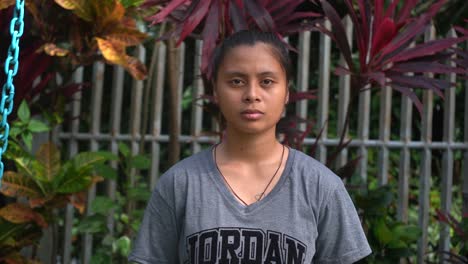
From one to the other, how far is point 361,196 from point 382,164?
28.5 inches

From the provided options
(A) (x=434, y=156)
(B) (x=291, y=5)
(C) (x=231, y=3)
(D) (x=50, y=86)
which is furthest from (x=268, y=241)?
(A) (x=434, y=156)

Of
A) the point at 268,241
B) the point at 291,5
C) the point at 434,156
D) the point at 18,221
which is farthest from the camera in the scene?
the point at 434,156

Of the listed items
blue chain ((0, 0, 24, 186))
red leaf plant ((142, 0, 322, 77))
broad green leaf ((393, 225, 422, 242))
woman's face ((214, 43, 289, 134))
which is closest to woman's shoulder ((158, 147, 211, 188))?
woman's face ((214, 43, 289, 134))

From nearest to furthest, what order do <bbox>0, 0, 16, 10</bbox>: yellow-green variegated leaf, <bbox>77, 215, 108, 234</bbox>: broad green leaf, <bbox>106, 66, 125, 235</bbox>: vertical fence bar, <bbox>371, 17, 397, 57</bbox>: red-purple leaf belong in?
1. <bbox>371, 17, 397, 57</bbox>: red-purple leaf
2. <bbox>0, 0, 16, 10</bbox>: yellow-green variegated leaf
3. <bbox>77, 215, 108, 234</bbox>: broad green leaf
4. <bbox>106, 66, 125, 235</bbox>: vertical fence bar

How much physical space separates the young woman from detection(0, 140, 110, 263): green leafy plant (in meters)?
1.48

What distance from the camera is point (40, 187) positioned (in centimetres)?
349

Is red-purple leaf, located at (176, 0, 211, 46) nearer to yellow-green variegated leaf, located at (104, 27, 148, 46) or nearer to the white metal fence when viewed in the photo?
yellow-green variegated leaf, located at (104, 27, 148, 46)

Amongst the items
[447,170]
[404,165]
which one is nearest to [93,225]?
[404,165]

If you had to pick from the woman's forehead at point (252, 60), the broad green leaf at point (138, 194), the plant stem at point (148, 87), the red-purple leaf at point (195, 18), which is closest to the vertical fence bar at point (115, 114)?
the plant stem at point (148, 87)

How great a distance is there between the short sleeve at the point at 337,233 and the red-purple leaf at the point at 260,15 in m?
1.09

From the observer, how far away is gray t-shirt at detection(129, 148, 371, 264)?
190 centimetres

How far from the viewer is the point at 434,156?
5.83 m

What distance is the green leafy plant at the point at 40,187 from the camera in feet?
11.3

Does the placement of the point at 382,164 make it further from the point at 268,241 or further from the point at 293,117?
the point at 268,241
